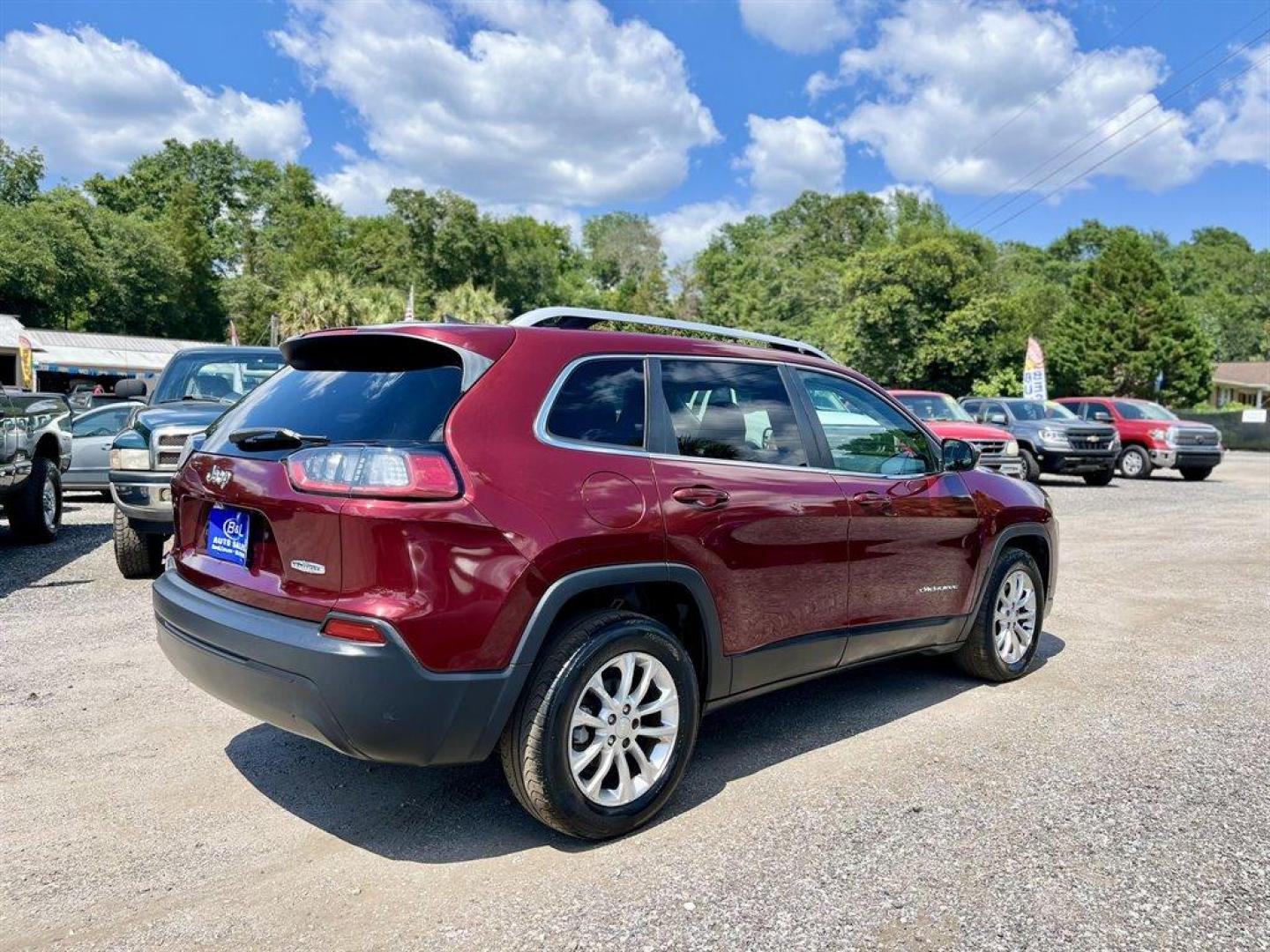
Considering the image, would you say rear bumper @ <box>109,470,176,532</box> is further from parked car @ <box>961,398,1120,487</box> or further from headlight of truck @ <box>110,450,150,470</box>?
parked car @ <box>961,398,1120,487</box>

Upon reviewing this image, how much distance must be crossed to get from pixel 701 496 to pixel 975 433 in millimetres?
13547

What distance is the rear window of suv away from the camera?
9.70 ft

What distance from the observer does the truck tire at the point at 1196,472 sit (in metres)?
20.3

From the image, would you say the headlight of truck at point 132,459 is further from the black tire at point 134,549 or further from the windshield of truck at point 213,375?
the windshield of truck at point 213,375

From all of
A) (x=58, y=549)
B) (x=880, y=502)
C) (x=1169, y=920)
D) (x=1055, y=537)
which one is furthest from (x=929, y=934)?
(x=58, y=549)

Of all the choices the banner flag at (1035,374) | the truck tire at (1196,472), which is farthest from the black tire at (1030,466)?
the banner flag at (1035,374)

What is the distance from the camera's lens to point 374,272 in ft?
203

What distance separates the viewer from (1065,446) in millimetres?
18141

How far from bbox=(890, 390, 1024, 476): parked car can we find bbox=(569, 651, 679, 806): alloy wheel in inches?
503

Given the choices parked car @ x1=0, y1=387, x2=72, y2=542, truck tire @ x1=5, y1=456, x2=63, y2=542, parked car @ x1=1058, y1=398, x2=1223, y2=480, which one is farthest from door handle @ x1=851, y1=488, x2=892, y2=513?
parked car @ x1=1058, y1=398, x2=1223, y2=480

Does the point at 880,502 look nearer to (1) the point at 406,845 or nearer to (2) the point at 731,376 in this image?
(2) the point at 731,376

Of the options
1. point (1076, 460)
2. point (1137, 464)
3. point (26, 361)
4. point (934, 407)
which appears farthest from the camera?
point (26, 361)

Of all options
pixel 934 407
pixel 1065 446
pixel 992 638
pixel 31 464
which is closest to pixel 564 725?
pixel 992 638

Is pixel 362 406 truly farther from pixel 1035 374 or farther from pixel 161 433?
pixel 1035 374
